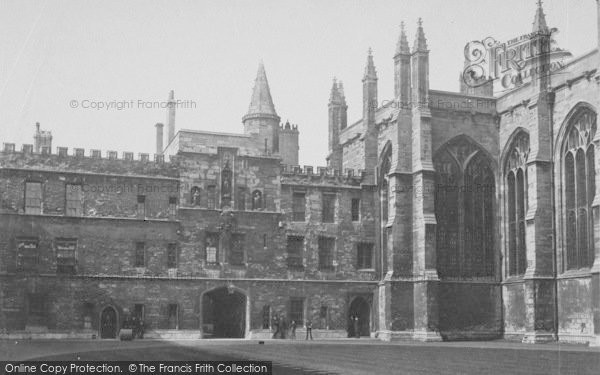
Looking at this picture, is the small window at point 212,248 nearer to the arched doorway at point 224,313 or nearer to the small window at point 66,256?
the arched doorway at point 224,313

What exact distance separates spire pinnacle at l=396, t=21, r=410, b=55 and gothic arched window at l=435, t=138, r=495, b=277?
5482mm

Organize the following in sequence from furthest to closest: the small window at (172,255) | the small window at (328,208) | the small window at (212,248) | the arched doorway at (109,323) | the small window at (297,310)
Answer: the small window at (328,208) < the small window at (297,310) < the small window at (212,248) < the small window at (172,255) < the arched doorway at (109,323)

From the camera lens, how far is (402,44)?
4706 cm

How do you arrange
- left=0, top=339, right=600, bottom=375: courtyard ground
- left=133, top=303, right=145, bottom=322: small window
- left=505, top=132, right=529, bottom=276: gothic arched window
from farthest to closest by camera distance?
1. left=505, top=132, right=529, bottom=276: gothic arched window
2. left=133, top=303, right=145, bottom=322: small window
3. left=0, top=339, right=600, bottom=375: courtyard ground

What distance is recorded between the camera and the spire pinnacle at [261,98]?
51.2 m

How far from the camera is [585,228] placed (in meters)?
40.6

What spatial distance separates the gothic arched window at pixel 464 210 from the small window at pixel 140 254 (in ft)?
50.5

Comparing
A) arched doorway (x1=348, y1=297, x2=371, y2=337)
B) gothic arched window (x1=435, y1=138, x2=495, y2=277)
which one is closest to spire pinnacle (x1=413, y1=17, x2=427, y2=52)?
gothic arched window (x1=435, y1=138, x2=495, y2=277)

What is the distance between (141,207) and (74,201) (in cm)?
340

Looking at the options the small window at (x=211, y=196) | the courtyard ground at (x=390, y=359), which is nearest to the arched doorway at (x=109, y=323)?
the small window at (x=211, y=196)

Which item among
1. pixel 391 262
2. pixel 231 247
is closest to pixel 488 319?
pixel 391 262

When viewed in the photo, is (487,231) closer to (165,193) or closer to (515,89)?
(515,89)

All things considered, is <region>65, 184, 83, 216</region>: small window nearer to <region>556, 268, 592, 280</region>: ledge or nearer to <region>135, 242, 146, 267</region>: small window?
<region>135, 242, 146, 267</region>: small window

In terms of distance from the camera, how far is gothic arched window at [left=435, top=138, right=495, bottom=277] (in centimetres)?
4703
